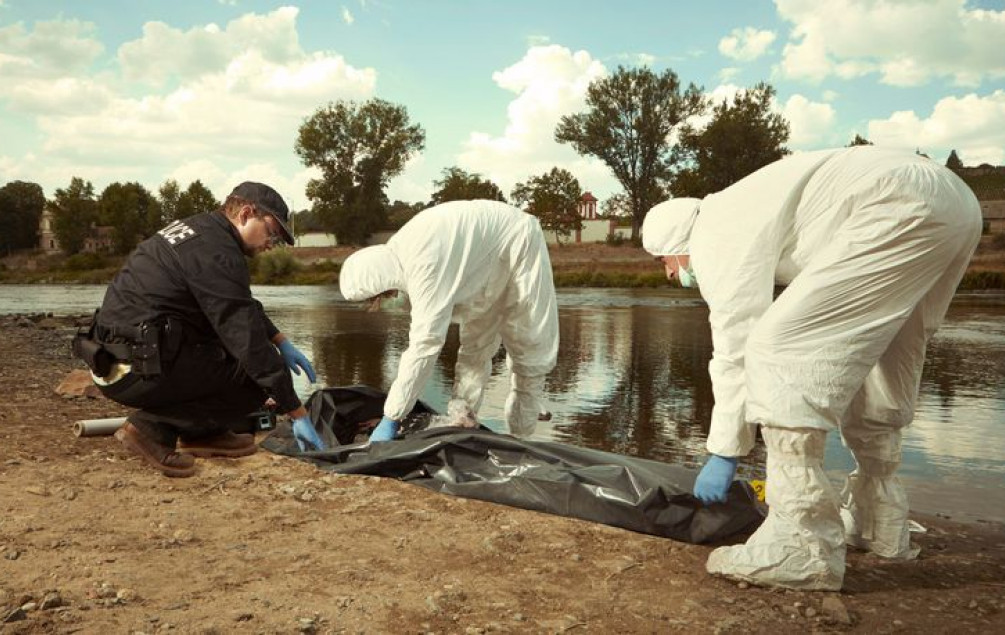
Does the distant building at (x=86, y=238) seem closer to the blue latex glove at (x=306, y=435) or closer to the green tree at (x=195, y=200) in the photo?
the green tree at (x=195, y=200)

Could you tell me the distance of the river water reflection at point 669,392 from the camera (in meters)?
4.65

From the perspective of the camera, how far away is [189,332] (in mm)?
3809

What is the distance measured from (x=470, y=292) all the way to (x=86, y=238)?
294ft

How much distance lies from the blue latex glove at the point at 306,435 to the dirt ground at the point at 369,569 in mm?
206

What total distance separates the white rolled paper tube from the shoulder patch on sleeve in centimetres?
115

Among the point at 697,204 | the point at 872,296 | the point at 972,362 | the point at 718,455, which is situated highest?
the point at 697,204

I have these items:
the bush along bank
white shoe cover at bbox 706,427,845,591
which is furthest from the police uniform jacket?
the bush along bank

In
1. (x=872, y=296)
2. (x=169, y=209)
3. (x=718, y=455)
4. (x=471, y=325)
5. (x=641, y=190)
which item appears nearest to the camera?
(x=872, y=296)

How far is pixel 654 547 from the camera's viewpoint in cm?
307

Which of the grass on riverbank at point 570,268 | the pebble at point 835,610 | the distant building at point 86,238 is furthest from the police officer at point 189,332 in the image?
the distant building at point 86,238

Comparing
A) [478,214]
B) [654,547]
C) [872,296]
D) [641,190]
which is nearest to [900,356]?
[872,296]

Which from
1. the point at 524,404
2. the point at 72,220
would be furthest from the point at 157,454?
the point at 72,220

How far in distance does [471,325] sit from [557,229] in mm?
47962

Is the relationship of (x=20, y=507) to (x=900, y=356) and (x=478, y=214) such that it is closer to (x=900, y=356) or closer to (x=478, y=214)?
(x=478, y=214)
